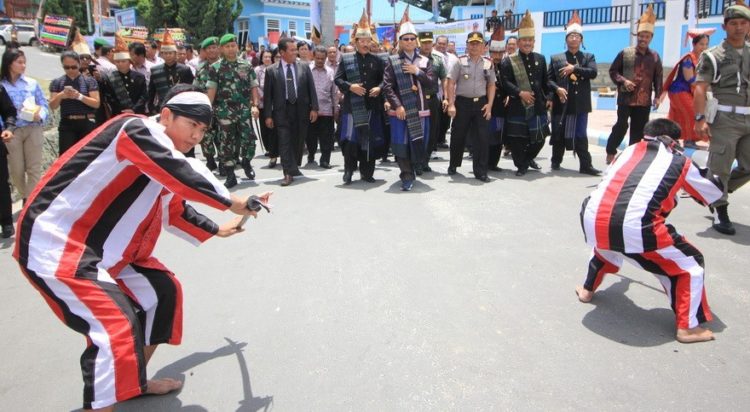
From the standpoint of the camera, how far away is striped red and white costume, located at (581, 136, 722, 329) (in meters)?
3.24

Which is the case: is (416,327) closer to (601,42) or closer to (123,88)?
Answer: (123,88)

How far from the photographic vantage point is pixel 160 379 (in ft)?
9.66

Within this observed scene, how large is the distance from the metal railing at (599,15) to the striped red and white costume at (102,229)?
56.0ft

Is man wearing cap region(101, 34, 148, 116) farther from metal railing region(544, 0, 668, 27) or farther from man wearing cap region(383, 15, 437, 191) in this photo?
metal railing region(544, 0, 668, 27)

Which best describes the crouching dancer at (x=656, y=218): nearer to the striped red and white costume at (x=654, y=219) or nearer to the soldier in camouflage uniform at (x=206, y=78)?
the striped red and white costume at (x=654, y=219)

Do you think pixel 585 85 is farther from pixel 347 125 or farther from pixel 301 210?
pixel 301 210

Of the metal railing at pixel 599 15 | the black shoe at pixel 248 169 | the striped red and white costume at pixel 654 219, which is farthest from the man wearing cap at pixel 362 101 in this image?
the metal railing at pixel 599 15

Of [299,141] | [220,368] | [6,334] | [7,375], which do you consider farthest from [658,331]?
[299,141]

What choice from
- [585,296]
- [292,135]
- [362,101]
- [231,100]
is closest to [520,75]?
[362,101]

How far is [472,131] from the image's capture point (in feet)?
25.3

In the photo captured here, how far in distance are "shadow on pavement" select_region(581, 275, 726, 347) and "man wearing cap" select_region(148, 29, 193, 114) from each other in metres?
6.50

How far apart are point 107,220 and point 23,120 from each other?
14.1ft

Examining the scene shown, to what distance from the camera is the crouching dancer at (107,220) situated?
7.57 feet

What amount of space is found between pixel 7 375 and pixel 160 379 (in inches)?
36.3
